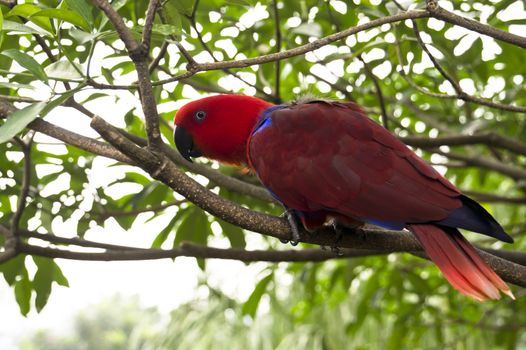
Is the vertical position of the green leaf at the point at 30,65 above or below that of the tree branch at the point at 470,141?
above

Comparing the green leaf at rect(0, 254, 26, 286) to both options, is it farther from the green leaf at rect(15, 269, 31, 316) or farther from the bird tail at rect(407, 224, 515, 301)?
the bird tail at rect(407, 224, 515, 301)

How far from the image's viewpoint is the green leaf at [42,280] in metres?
2.62

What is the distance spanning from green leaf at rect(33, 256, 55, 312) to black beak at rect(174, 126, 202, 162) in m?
0.61

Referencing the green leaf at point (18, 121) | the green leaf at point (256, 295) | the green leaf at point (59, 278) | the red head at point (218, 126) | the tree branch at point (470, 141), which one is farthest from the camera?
the green leaf at point (256, 295)

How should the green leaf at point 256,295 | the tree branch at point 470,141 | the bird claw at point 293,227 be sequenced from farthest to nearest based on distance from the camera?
the green leaf at point 256,295, the tree branch at point 470,141, the bird claw at point 293,227

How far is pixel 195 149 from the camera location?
2.61m

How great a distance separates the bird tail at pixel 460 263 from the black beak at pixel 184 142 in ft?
3.14

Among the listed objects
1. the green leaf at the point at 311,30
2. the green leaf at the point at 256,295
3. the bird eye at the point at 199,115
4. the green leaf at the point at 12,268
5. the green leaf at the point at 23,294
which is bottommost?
the green leaf at the point at 256,295

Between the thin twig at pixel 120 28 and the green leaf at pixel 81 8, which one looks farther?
the green leaf at pixel 81 8

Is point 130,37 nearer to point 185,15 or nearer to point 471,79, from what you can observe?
point 185,15

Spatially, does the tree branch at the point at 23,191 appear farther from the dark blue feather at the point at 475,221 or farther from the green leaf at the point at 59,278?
the dark blue feather at the point at 475,221

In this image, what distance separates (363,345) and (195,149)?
241 cm

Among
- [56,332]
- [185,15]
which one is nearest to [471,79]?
[185,15]

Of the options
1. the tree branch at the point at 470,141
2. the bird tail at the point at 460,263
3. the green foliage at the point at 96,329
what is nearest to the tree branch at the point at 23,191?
the bird tail at the point at 460,263
